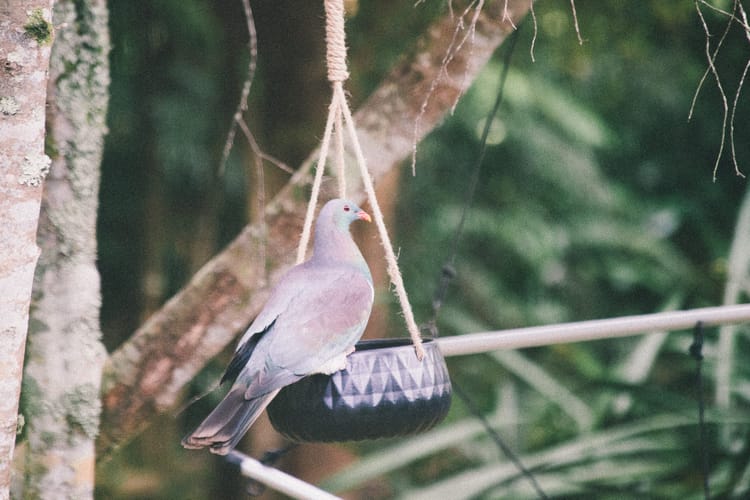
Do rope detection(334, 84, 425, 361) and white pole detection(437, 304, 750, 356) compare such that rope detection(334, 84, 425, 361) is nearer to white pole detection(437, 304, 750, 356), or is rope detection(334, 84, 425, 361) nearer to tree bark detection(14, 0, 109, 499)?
white pole detection(437, 304, 750, 356)

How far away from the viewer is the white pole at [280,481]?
1528 mm

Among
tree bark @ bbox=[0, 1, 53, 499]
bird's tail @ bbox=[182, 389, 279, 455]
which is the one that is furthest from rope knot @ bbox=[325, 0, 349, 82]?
bird's tail @ bbox=[182, 389, 279, 455]

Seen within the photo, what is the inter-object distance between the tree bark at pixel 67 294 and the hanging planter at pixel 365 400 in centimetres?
59

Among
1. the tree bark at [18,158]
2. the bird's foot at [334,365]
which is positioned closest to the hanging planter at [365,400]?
the bird's foot at [334,365]

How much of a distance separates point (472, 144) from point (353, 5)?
1.93 meters

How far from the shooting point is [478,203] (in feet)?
15.5

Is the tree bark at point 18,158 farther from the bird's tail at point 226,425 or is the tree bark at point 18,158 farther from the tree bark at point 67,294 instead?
the tree bark at point 67,294

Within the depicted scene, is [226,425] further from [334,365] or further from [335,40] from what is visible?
[335,40]

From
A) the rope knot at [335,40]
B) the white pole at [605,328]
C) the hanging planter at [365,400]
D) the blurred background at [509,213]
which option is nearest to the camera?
the hanging planter at [365,400]

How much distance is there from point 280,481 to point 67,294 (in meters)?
0.61

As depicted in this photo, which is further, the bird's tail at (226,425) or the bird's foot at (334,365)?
the bird's foot at (334,365)

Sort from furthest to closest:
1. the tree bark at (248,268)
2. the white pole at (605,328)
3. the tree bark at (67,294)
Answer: the tree bark at (248,268)
the tree bark at (67,294)
the white pole at (605,328)

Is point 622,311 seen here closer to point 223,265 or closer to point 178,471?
point 178,471

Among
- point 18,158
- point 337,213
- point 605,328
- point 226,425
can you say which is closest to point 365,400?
point 226,425
